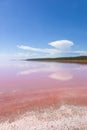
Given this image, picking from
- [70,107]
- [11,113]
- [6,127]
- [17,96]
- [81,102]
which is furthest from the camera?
[17,96]

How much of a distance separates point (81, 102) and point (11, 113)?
304 centimetres

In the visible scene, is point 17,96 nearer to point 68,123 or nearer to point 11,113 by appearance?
point 11,113

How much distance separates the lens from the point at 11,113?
588 cm

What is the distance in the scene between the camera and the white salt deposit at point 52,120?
4.79 meters

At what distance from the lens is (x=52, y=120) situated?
16.9ft

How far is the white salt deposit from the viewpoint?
4788 millimetres

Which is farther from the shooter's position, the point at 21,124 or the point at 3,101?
the point at 3,101

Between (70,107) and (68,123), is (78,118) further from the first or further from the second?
(70,107)

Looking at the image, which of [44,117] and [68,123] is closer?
[68,123]

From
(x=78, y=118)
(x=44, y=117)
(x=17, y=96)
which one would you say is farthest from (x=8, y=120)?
(x=17, y=96)

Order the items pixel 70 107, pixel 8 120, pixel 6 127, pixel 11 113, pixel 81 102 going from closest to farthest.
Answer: pixel 6 127 < pixel 8 120 < pixel 11 113 < pixel 70 107 < pixel 81 102

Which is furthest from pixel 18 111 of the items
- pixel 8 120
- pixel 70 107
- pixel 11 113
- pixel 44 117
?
pixel 70 107

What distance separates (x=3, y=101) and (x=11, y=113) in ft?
5.28

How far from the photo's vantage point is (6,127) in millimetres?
4797
